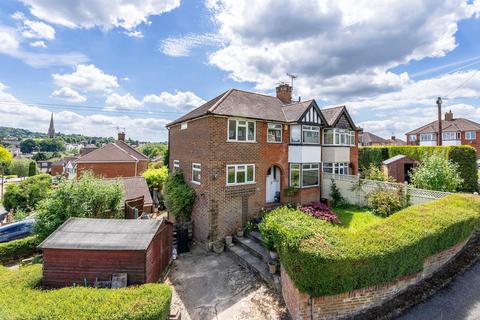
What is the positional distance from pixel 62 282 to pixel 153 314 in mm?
4865

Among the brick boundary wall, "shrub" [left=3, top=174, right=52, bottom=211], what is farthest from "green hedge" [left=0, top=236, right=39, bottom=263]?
the brick boundary wall

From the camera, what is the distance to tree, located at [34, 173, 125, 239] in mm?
12953

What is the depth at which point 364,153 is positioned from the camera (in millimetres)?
30047

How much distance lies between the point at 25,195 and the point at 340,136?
31404 mm

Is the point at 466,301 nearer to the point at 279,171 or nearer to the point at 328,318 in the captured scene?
the point at 328,318

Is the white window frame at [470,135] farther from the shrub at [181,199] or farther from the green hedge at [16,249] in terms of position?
the green hedge at [16,249]

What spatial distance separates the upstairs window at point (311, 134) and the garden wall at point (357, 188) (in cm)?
302

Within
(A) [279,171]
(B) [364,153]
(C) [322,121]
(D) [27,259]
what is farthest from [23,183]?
(B) [364,153]

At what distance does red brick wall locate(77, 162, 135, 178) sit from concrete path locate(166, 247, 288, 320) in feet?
78.6

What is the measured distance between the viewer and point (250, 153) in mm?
14469

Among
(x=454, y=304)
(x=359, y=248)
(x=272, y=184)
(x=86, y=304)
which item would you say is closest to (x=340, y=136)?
(x=272, y=184)

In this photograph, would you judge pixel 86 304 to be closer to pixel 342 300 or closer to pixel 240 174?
pixel 342 300

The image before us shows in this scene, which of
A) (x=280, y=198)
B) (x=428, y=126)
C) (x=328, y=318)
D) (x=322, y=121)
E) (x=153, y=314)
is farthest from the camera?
(x=428, y=126)

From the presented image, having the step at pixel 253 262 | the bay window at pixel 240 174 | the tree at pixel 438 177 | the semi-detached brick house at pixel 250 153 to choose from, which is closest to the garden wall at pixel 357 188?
the semi-detached brick house at pixel 250 153
